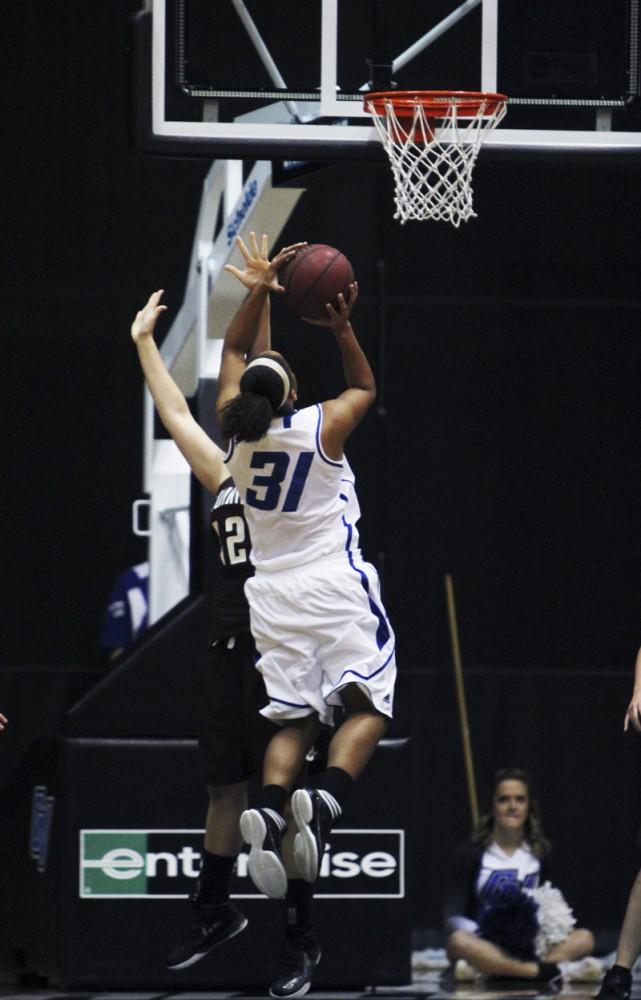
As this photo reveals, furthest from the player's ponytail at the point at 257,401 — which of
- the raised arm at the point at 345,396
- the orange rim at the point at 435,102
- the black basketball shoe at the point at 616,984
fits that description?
the black basketball shoe at the point at 616,984

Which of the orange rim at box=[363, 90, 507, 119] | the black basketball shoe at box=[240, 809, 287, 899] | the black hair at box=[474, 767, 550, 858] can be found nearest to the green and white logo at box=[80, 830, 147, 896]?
the black hair at box=[474, 767, 550, 858]

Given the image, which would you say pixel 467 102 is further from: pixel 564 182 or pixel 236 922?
pixel 564 182

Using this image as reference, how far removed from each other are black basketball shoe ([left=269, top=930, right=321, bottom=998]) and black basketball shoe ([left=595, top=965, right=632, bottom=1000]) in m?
1.74

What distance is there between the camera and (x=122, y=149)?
1214cm

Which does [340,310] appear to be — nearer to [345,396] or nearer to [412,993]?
[345,396]

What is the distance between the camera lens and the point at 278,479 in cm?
712

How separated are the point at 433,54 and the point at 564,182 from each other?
2.98 meters

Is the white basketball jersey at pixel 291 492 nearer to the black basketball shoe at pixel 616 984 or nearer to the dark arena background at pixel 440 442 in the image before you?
the black basketball shoe at pixel 616 984

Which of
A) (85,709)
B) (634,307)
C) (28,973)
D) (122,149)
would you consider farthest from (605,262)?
(28,973)

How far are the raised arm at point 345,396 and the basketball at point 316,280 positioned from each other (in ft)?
0.11

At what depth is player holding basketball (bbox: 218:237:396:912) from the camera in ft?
23.4

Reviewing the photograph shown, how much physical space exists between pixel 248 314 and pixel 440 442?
4803 millimetres

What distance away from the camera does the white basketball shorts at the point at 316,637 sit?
23.4 feet

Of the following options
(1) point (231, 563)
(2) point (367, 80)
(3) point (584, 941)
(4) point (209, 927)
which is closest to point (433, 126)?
(2) point (367, 80)
